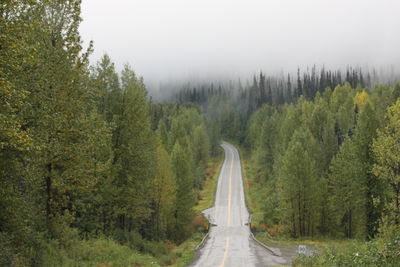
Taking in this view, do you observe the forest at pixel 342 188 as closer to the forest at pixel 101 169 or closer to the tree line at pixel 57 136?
the forest at pixel 101 169

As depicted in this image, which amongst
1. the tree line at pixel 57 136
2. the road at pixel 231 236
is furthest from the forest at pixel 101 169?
the road at pixel 231 236

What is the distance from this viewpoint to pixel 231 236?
4088cm

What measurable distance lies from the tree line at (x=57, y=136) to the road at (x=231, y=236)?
749 centimetres

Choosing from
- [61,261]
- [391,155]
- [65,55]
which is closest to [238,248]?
[391,155]

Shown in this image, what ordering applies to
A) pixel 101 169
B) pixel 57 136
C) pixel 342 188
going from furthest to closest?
pixel 342 188 < pixel 101 169 < pixel 57 136

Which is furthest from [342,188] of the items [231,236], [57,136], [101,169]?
[57,136]

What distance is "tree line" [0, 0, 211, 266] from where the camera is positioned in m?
10.5

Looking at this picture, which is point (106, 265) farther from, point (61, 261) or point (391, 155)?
point (391, 155)

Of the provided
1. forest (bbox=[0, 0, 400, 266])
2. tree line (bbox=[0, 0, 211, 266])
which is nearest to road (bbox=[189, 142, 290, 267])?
forest (bbox=[0, 0, 400, 266])

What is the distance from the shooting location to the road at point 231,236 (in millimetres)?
25500

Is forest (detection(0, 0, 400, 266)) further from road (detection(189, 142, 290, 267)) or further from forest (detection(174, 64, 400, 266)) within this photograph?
road (detection(189, 142, 290, 267))

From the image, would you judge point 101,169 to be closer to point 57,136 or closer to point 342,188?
point 57,136

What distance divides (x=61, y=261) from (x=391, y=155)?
1957 centimetres

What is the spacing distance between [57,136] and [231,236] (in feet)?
100
